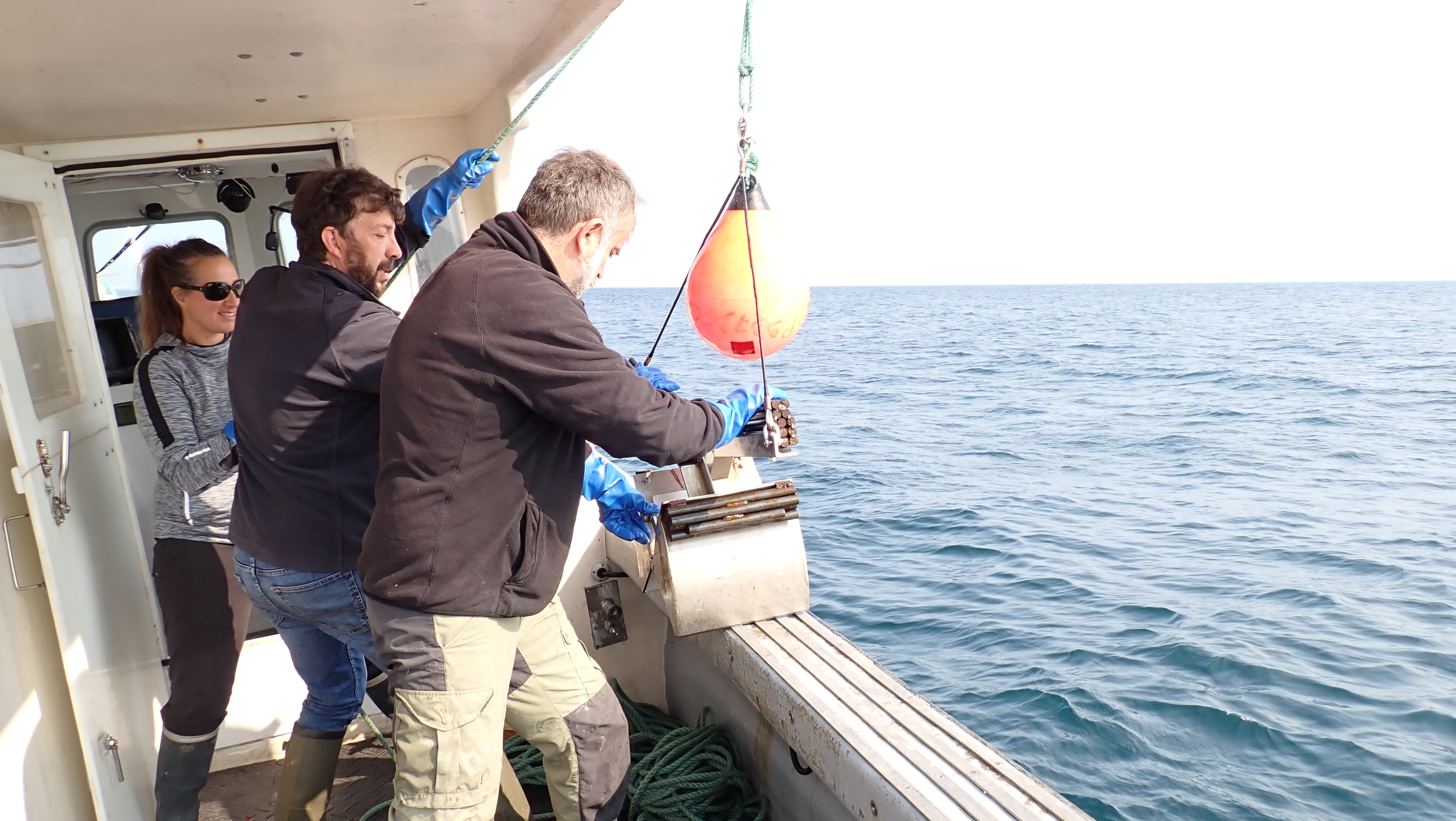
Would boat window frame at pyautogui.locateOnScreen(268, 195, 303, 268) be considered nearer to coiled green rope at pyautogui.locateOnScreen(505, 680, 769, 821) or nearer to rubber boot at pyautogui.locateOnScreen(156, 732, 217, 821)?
rubber boot at pyautogui.locateOnScreen(156, 732, 217, 821)

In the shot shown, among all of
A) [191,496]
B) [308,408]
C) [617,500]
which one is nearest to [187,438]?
[191,496]

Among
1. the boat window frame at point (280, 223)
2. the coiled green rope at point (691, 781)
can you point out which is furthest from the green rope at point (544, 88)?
the boat window frame at point (280, 223)

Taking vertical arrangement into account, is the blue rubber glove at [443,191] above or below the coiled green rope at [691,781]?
above

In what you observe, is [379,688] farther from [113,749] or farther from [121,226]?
[121,226]

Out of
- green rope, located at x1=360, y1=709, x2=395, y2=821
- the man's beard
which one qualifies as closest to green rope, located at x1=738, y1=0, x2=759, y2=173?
the man's beard

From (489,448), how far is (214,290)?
4.75ft

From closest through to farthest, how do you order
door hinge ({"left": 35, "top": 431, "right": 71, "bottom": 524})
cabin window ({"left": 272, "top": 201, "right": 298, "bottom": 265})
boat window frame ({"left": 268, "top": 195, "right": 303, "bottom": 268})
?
door hinge ({"left": 35, "top": 431, "right": 71, "bottom": 524})
boat window frame ({"left": 268, "top": 195, "right": 303, "bottom": 268})
cabin window ({"left": 272, "top": 201, "right": 298, "bottom": 265})

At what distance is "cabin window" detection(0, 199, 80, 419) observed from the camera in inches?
103

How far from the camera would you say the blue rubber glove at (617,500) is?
2.38 metres

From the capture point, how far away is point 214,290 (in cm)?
267

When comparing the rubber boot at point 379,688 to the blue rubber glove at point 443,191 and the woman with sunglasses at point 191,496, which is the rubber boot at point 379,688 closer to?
the woman with sunglasses at point 191,496

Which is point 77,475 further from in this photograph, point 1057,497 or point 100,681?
point 1057,497

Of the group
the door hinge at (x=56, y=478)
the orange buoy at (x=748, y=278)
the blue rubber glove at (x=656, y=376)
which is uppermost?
the orange buoy at (x=748, y=278)

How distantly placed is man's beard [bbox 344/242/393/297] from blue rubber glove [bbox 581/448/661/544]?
649 millimetres
